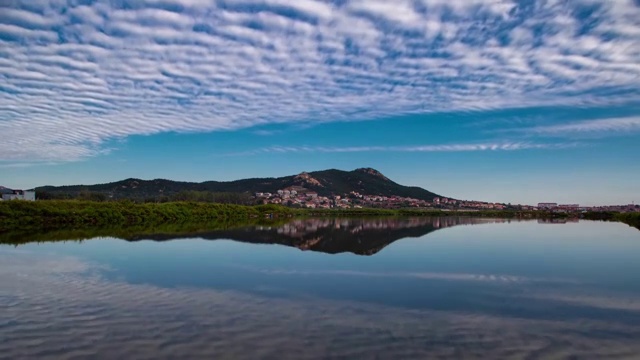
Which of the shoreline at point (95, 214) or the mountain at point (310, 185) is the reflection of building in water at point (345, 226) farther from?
the mountain at point (310, 185)

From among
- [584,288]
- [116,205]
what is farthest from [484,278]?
[116,205]

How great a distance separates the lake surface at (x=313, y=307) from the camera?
19.6ft

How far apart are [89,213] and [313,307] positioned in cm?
3529

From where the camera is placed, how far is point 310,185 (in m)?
139

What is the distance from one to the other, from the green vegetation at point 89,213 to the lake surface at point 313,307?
746 inches

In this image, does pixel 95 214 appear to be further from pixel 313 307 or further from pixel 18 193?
pixel 18 193

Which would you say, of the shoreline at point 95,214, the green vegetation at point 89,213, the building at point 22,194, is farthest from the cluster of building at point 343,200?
the green vegetation at point 89,213

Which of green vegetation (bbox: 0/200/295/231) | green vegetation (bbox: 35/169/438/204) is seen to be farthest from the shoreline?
green vegetation (bbox: 35/169/438/204)

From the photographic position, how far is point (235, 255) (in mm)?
17172

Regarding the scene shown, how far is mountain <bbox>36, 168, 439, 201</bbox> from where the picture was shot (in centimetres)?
11244

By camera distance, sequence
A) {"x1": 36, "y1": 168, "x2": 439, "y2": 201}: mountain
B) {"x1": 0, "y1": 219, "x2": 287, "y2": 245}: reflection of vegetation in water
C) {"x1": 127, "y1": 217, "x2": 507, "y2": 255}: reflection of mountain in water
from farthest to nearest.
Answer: {"x1": 36, "y1": 168, "x2": 439, "y2": 201}: mountain, {"x1": 0, "y1": 219, "x2": 287, "y2": 245}: reflection of vegetation in water, {"x1": 127, "y1": 217, "x2": 507, "y2": 255}: reflection of mountain in water

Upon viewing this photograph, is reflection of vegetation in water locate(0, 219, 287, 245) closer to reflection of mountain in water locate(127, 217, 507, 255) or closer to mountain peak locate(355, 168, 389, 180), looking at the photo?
reflection of mountain in water locate(127, 217, 507, 255)

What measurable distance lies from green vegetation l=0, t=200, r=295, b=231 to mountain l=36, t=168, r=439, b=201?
58245 mm

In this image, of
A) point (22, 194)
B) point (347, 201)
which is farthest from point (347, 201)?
point (22, 194)
